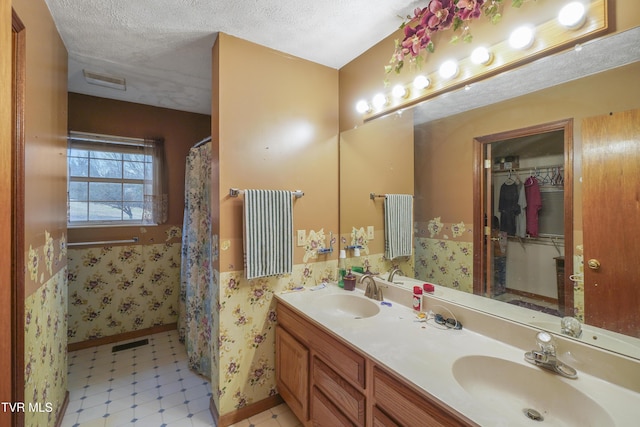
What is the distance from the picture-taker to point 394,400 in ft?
3.36

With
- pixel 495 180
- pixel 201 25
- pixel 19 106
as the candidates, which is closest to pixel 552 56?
pixel 495 180

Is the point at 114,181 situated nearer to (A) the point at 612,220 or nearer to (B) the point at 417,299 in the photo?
(B) the point at 417,299

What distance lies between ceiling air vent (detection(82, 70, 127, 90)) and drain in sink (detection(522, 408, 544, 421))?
3.28m

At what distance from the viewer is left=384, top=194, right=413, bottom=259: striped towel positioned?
1.74 meters

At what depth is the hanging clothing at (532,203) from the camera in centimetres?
116

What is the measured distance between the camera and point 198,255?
2.40 metres

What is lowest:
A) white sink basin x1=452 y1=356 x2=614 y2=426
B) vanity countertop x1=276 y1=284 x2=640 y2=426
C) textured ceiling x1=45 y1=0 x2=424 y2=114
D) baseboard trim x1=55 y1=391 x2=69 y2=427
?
baseboard trim x1=55 y1=391 x2=69 y2=427

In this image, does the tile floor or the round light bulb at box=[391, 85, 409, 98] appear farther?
the tile floor

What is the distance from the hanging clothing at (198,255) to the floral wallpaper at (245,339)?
0.50 meters

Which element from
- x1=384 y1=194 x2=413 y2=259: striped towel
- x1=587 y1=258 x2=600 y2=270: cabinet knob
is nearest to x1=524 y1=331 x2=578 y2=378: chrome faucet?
x1=587 y1=258 x2=600 y2=270: cabinet knob

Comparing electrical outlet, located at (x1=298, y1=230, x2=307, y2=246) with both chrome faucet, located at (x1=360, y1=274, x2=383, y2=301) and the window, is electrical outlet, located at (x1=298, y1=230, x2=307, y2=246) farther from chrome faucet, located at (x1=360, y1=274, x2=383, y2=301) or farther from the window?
the window

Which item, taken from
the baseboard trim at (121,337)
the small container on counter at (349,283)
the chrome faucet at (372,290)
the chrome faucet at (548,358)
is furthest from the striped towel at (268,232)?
the baseboard trim at (121,337)

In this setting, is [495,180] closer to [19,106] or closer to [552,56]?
[552,56]

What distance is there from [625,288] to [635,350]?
0.65 ft
